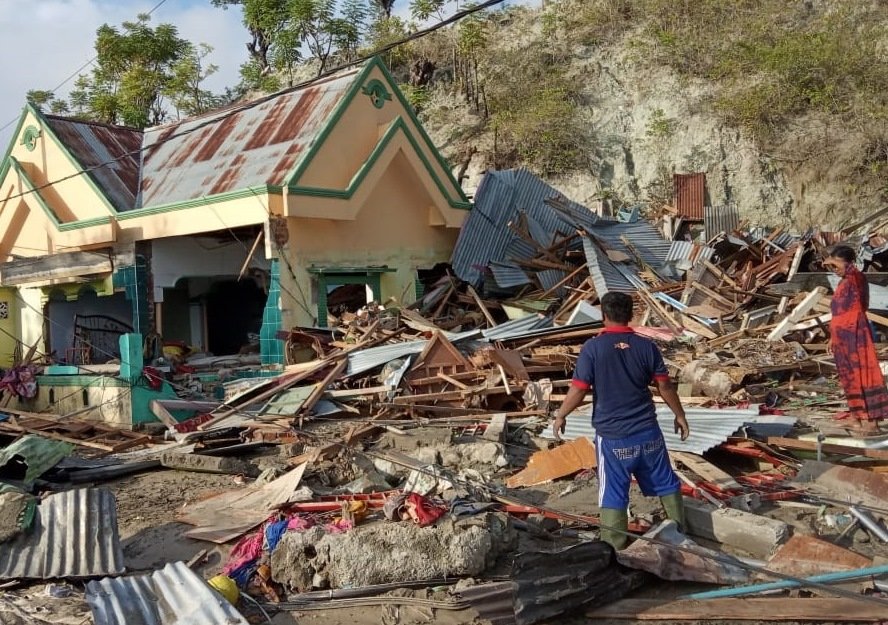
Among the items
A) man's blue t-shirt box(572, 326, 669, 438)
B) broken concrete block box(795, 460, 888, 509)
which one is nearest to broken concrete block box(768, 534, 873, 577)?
man's blue t-shirt box(572, 326, 669, 438)

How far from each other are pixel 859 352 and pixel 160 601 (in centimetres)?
660

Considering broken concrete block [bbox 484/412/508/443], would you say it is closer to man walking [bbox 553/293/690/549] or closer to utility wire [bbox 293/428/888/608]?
utility wire [bbox 293/428/888/608]

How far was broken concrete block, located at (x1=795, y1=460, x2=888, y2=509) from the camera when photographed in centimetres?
612

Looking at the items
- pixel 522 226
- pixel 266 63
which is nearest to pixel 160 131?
pixel 522 226

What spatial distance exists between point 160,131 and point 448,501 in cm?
1474

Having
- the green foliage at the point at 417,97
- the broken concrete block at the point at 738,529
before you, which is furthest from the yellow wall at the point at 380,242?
the green foliage at the point at 417,97

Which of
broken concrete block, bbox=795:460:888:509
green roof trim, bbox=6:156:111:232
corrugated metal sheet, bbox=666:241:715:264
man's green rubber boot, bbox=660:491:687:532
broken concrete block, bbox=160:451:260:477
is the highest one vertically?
green roof trim, bbox=6:156:111:232

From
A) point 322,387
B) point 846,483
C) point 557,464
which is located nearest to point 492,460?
point 557,464

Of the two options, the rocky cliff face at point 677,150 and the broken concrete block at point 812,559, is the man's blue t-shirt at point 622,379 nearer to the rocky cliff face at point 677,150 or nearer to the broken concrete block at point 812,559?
the broken concrete block at point 812,559

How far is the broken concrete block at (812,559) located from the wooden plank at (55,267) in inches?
521

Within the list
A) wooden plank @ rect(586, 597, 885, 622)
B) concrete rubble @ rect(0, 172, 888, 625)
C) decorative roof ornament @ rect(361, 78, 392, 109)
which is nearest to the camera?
wooden plank @ rect(586, 597, 885, 622)

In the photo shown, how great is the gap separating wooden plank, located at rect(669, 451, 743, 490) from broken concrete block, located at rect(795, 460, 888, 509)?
0.57 m

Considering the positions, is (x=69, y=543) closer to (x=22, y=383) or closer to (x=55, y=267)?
(x=22, y=383)

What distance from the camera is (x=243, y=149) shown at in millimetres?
15016
